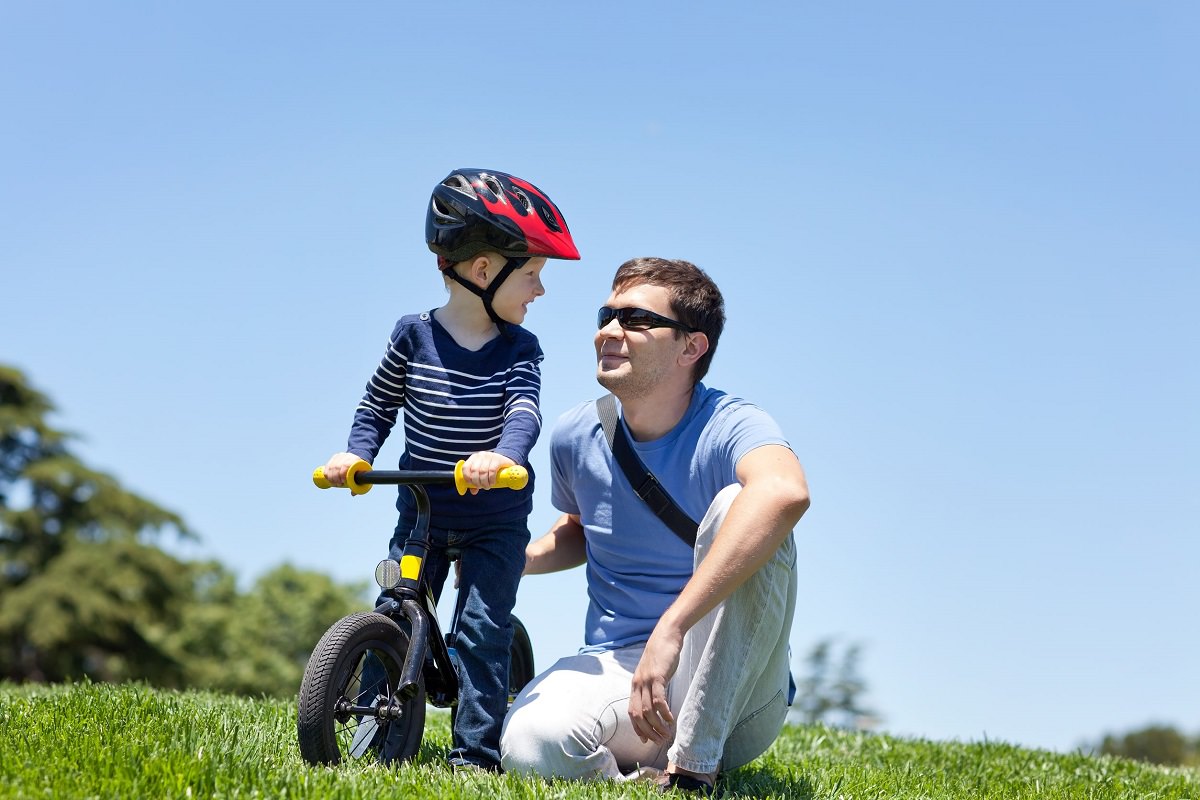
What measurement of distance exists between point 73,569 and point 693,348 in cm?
2966

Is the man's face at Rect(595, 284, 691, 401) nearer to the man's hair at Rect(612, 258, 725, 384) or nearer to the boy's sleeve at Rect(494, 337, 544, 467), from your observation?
the man's hair at Rect(612, 258, 725, 384)

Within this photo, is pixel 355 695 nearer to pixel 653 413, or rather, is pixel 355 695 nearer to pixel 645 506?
pixel 645 506

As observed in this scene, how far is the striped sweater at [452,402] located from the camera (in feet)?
15.0

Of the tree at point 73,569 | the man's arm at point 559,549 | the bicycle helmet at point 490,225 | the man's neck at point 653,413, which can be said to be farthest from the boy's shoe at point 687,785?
the tree at point 73,569

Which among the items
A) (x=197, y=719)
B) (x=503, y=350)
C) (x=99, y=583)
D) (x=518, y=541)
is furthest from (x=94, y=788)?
(x=99, y=583)

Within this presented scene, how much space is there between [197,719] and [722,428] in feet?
8.48

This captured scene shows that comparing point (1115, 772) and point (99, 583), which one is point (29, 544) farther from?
point (1115, 772)

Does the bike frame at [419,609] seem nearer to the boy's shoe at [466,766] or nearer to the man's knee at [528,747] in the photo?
the boy's shoe at [466,766]

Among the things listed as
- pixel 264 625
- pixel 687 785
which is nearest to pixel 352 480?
pixel 687 785

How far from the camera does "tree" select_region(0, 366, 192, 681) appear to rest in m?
29.8

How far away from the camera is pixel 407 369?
15.3 ft

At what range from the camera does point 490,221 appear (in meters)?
4.54

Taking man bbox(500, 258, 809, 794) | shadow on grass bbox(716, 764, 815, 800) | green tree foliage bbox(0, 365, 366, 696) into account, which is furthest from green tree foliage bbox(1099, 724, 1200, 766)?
man bbox(500, 258, 809, 794)

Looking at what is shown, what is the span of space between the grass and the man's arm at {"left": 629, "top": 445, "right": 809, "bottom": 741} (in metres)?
0.32
